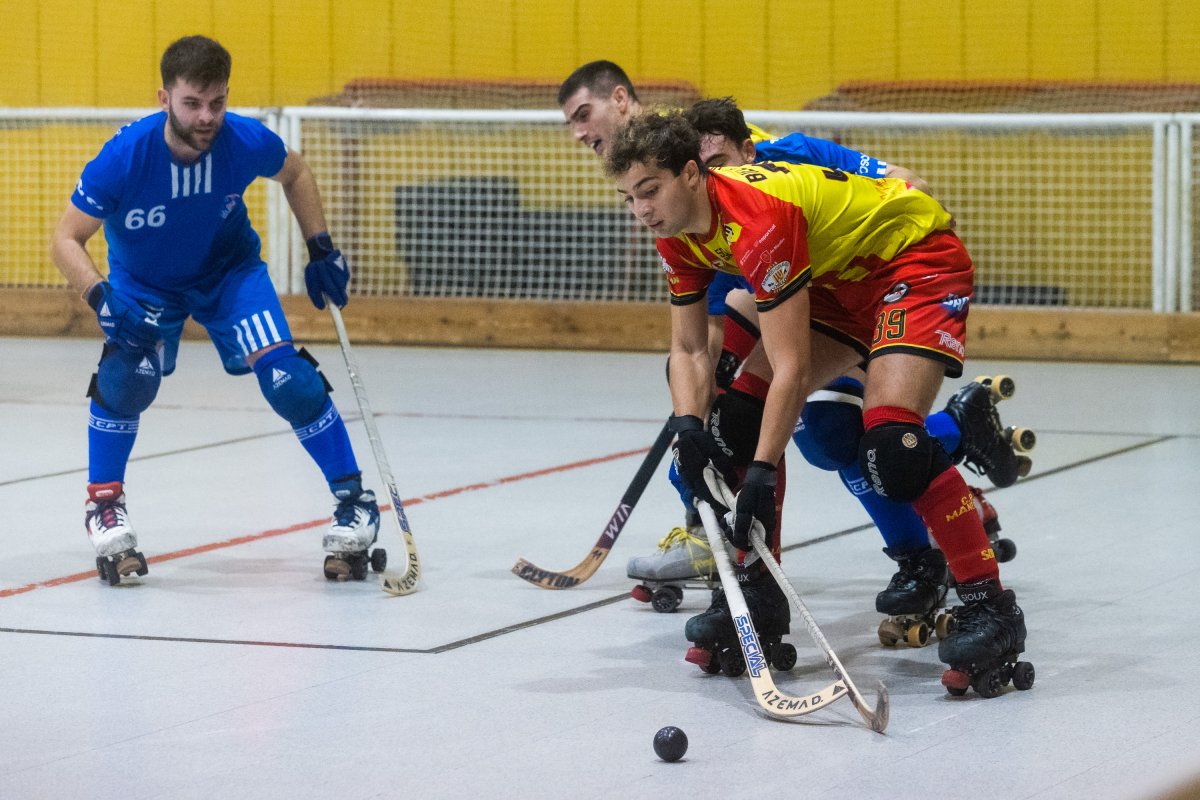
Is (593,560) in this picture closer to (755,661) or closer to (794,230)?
(755,661)

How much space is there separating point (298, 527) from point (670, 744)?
239 centimetres

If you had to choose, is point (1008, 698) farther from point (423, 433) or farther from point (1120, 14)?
point (1120, 14)

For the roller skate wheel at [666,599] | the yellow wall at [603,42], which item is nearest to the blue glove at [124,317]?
the roller skate wheel at [666,599]

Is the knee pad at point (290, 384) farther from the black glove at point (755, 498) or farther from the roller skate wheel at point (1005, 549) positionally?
the roller skate wheel at point (1005, 549)

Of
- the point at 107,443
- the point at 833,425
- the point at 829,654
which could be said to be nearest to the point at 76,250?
the point at 107,443

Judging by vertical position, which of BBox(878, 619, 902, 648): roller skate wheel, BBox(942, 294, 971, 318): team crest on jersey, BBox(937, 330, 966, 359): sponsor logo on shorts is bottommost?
BBox(878, 619, 902, 648): roller skate wheel

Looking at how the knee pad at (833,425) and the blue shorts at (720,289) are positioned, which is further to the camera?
the blue shorts at (720,289)

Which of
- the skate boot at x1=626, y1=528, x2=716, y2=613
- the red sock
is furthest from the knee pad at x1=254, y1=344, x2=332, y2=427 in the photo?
the red sock

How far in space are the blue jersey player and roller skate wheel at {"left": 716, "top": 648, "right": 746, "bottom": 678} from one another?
4.06 ft

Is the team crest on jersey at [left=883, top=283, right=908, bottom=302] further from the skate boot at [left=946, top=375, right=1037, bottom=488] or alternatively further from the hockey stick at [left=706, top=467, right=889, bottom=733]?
the skate boot at [left=946, top=375, right=1037, bottom=488]

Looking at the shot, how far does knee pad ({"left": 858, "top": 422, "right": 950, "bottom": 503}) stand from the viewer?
10.3 ft

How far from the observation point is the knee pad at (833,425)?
148 inches

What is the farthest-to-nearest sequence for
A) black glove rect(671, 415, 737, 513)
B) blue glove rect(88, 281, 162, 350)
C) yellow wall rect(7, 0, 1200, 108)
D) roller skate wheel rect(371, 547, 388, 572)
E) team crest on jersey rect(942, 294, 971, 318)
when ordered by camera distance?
yellow wall rect(7, 0, 1200, 108) < roller skate wheel rect(371, 547, 388, 572) < blue glove rect(88, 281, 162, 350) < team crest on jersey rect(942, 294, 971, 318) < black glove rect(671, 415, 737, 513)

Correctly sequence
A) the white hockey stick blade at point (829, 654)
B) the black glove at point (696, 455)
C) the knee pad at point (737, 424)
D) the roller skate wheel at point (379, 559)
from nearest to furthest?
the white hockey stick blade at point (829, 654)
the black glove at point (696, 455)
the knee pad at point (737, 424)
the roller skate wheel at point (379, 559)
